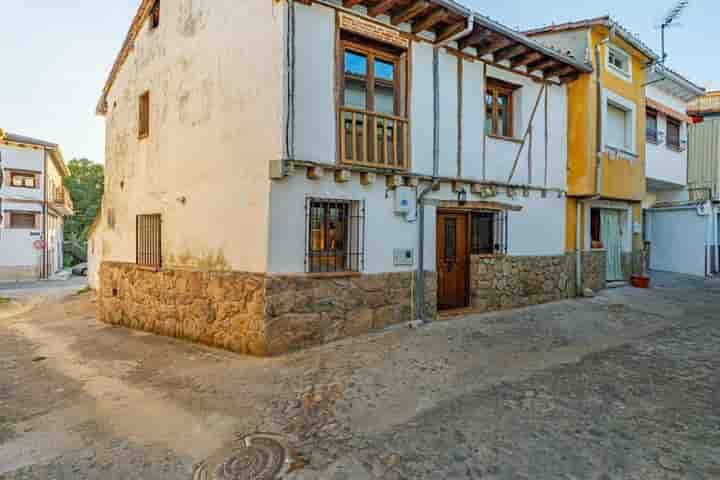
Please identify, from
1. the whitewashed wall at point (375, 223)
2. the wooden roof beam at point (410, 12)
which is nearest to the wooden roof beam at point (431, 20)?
the wooden roof beam at point (410, 12)

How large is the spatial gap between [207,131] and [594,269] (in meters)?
9.81

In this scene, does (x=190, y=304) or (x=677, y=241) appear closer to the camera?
(x=190, y=304)

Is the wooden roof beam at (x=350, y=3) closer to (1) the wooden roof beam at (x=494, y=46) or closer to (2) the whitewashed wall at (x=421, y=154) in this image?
(2) the whitewashed wall at (x=421, y=154)

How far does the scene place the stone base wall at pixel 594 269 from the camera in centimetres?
1044

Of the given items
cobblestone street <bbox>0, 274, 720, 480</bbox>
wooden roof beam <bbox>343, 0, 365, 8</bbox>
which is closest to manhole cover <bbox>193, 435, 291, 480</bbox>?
cobblestone street <bbox>0, 274, 720, 480</bbox>

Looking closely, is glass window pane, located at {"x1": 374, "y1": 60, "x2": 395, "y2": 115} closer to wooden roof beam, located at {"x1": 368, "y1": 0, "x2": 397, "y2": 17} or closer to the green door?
wooden roof beam, located at {"x1": 368, "y1": 0, "x2": 397, "y2": 17}

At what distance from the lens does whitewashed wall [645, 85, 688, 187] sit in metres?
13.3

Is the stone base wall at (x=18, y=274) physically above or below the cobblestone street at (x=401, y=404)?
below

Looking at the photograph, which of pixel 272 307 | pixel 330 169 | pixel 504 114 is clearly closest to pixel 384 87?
pixel 330 169

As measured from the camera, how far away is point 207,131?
23.5ft

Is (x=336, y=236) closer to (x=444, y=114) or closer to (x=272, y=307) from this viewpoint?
(x=272, y=307)

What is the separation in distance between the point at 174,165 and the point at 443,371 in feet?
20.7

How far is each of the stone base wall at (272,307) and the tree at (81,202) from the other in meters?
34.3

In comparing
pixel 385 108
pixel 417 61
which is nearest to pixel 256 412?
pixel 385 108
